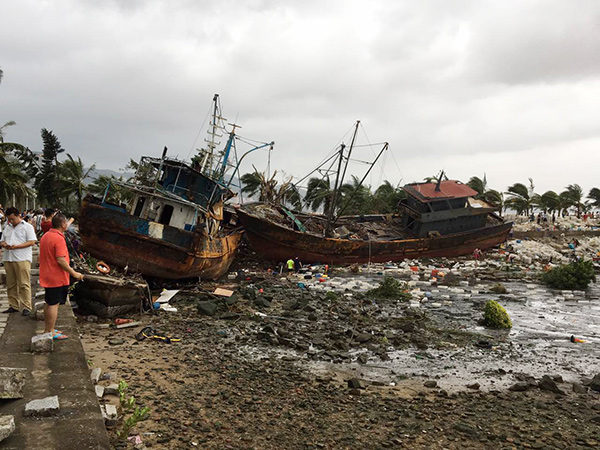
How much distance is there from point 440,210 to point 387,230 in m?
3.11

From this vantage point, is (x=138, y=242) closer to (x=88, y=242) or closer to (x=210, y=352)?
(x=88, y=242)

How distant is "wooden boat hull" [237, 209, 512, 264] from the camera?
2088cm

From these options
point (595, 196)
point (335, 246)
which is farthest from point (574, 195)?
point (335, 246)

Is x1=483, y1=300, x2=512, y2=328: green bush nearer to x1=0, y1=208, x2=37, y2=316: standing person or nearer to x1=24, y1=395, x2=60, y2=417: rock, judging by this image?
x1=0, y1=208, x2=37, y2=316: standing person

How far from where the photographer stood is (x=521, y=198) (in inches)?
1887

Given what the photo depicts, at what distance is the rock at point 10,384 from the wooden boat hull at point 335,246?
16.5 m

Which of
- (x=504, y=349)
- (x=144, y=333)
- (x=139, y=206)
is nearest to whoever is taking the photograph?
(x=144, y=333)

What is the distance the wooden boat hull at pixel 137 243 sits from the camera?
45.3ft

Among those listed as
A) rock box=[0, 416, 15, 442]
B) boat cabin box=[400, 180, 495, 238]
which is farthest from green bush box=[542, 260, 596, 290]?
rock box=[0, 416, 15, 442]

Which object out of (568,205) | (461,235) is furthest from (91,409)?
(568,205)

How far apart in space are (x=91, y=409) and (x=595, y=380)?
753 centimetres

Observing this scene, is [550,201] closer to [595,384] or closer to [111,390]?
[595,384]

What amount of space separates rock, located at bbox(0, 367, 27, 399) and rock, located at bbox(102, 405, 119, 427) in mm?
834

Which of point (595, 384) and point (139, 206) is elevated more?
point (139, 206)
